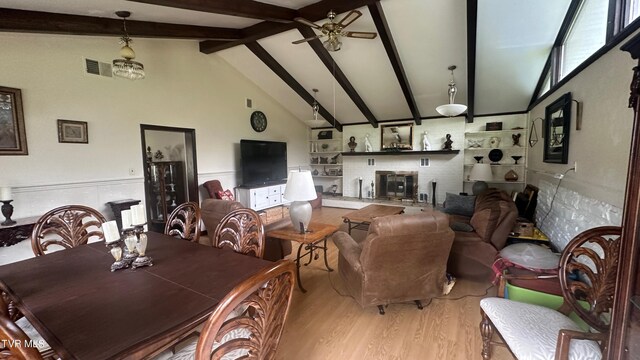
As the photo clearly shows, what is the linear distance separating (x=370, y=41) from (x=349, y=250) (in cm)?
332

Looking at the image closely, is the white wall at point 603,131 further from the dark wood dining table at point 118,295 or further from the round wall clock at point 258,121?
the round wall clock at point 258,121

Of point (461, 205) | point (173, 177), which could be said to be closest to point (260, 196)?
point (173, 177)

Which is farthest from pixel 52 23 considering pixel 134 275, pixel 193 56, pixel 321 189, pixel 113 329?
pixel 321 189

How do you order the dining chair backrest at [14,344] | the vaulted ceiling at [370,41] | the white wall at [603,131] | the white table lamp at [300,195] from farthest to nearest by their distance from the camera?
1. the vaulted ceiling at [370,41]
2. the white table lamp at [300,195]
3. the white wall at [603,131]
4. the dining chair backrest at [14,344]

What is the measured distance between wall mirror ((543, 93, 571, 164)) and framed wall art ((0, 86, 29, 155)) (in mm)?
5943

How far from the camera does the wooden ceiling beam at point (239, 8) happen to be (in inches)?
105

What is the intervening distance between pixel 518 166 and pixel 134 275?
649cm

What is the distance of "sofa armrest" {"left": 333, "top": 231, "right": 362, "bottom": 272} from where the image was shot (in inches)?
86.9

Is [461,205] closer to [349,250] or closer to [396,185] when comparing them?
[396,185]

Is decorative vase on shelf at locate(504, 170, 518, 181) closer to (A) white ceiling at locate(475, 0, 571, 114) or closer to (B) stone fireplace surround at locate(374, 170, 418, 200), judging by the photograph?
(A) white ceiling at locate(475, 0, 571, 114)

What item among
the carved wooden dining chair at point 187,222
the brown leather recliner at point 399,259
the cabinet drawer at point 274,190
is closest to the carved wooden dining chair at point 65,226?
the carved wooden dining chair at point 187,222

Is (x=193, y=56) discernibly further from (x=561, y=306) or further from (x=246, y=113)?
(x=561, y=306)

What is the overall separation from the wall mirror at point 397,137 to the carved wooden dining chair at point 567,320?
17.1 feet

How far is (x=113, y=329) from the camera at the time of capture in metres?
0.96
